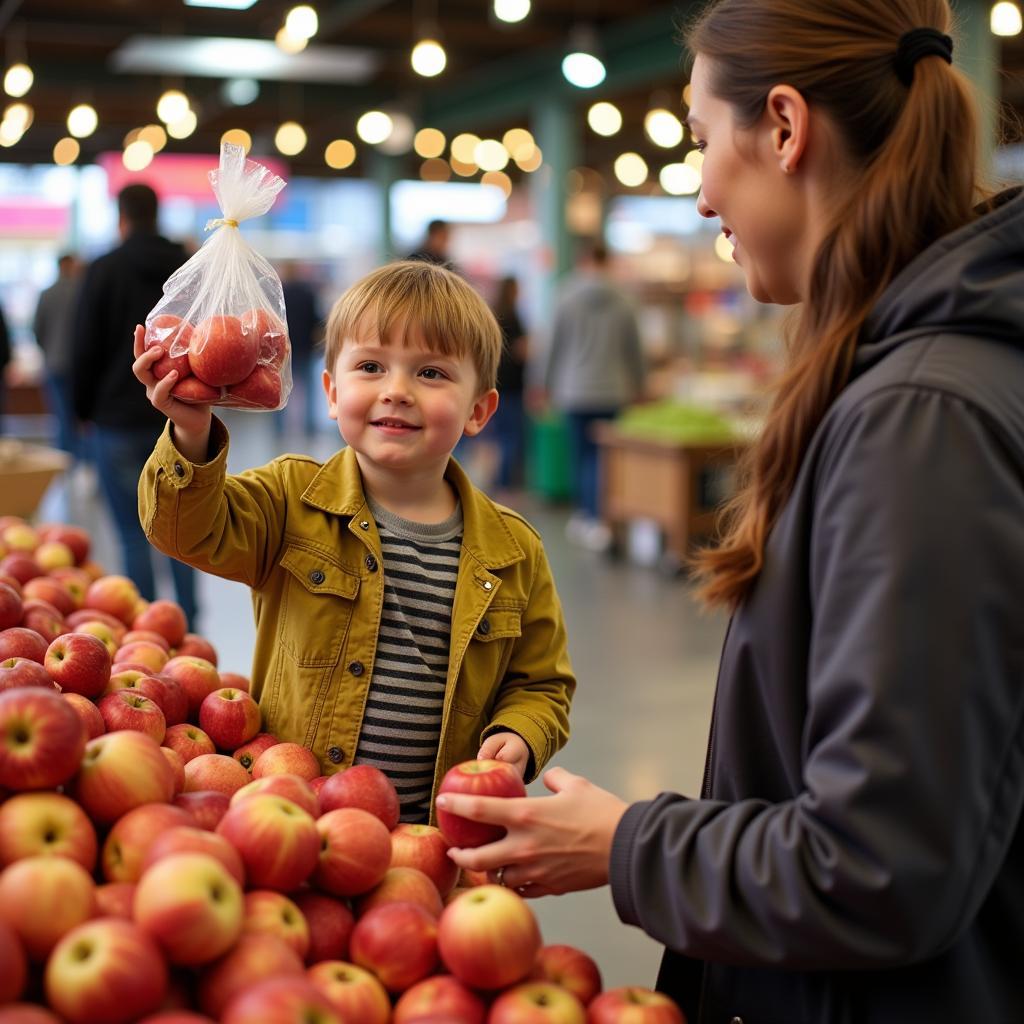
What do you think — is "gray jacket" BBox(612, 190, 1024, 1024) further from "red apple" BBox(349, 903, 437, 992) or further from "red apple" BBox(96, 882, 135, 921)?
"red apple" BBox(96, 882, 135, 921)

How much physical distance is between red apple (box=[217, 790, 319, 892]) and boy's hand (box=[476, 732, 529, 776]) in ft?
1.60

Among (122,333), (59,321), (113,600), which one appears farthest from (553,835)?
(59,321)

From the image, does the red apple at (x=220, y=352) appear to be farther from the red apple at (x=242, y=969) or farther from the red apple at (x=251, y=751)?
the red apple at (x=242, y=969)

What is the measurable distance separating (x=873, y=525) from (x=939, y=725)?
18 cm

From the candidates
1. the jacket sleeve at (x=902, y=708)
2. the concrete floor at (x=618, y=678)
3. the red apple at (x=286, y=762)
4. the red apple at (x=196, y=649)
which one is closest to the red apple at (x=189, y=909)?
the jacket sleeve at (x=902, y=708)

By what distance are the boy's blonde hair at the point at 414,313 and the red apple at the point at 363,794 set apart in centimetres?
69

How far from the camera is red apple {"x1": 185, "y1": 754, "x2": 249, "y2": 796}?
5.42 ft

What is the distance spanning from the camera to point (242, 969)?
3.77ft

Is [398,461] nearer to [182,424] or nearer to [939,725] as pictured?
[182,424]

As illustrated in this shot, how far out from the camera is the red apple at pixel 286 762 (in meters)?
1.76

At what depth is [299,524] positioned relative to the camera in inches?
76.7

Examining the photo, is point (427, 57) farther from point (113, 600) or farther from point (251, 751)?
point (251, 751)

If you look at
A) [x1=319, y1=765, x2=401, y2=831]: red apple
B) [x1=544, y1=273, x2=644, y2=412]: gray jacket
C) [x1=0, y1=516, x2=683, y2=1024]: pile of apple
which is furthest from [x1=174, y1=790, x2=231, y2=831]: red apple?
[x1=544, y1=273, x2=644, y2=412]: gray jacket

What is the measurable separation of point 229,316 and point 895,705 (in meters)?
1.14
